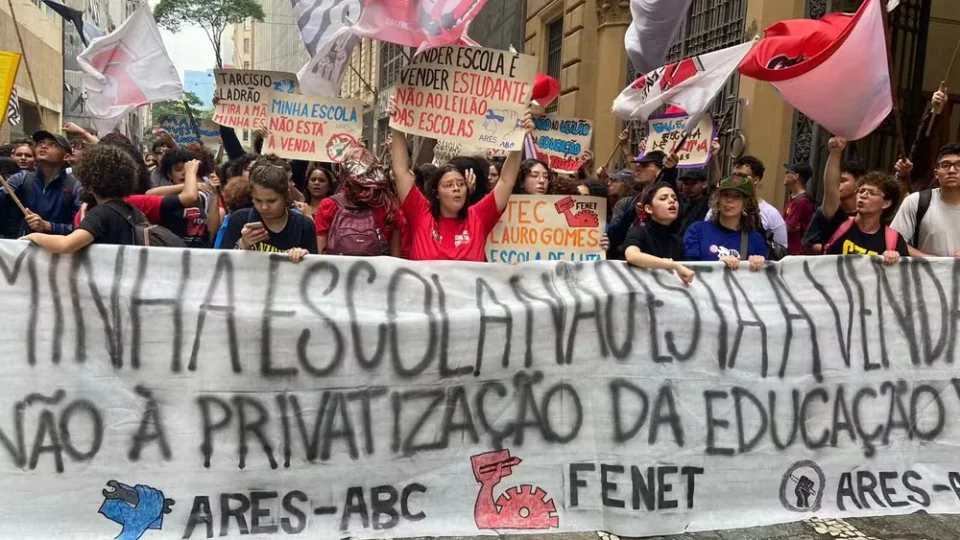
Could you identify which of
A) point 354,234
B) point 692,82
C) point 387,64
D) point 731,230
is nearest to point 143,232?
point 354,234

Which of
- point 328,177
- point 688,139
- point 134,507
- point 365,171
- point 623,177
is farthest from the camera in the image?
point 623,177

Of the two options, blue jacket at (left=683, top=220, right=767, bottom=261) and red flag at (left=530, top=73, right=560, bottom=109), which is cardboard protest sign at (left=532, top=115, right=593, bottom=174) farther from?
blue jacket at (left=683, top=220, right=767, bottom=261)

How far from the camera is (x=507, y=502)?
365 centimetres

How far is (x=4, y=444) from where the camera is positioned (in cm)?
331

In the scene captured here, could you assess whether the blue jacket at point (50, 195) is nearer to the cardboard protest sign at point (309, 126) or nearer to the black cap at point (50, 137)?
the black cap at point (50, 137)

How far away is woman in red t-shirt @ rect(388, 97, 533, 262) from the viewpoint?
4148mm

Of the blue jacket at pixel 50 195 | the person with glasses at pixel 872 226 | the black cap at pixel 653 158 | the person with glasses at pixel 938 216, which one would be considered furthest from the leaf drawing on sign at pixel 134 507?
the person with glasses at pixel 938 216

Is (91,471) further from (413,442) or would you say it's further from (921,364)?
(921,364)

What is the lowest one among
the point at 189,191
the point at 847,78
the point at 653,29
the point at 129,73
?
the point at 189,191

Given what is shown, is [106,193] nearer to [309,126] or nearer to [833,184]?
[309,126]

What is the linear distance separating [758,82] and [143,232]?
23.3ft

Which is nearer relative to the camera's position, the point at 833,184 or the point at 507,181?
the point at 507,181

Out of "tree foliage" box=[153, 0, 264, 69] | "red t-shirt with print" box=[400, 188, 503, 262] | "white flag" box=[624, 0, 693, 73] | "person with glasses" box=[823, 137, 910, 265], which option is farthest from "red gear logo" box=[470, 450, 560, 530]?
"tree foliage" box=[153, 0, 264, 69]

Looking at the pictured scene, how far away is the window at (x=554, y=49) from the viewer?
15727 millimetres
